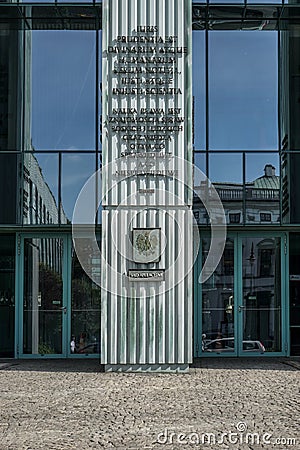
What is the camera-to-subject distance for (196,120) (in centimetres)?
1848

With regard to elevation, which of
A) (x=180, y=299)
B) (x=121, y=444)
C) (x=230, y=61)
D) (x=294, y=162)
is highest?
(x=230, y=61)

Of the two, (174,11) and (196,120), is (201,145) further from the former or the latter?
(174,11)

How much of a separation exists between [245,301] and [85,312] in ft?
10.3

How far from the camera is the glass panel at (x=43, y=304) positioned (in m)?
18.5

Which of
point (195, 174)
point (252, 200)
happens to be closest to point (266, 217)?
point (252, 200)

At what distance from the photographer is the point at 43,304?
18.5 m

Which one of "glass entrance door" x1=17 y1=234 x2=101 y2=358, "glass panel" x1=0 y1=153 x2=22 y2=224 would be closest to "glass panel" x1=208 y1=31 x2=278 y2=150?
"glass entrance door" x1=17 y1=234 x2=101 y2=358

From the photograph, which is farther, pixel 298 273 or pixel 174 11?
pixel 298 273

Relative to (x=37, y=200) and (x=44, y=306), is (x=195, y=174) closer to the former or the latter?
(x=37, y=200)

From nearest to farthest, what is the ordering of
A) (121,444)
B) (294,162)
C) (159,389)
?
(121,444)
(159,389)
(294,162)

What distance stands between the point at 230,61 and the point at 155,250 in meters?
5.43

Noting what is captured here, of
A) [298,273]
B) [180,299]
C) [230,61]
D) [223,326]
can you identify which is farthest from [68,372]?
[230,61]

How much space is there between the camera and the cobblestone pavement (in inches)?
353

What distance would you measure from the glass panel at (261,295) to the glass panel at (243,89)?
2047 mm
